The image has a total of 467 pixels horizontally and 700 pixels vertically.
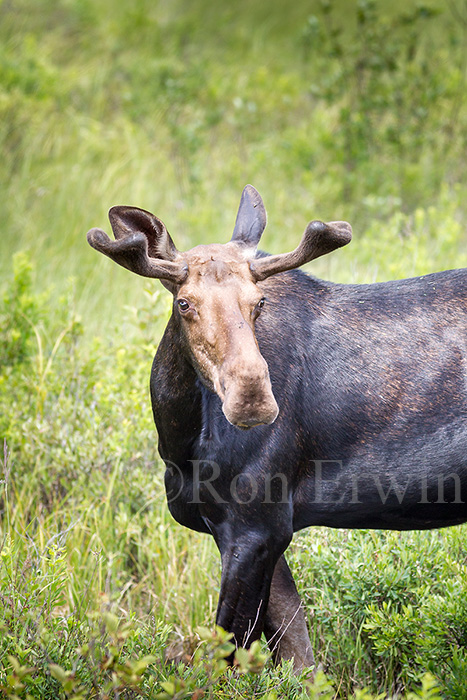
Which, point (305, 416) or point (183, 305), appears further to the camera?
point (305, 416)

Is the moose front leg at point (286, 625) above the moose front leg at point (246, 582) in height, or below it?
below

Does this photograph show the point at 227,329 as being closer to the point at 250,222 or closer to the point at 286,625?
the point at 250,222

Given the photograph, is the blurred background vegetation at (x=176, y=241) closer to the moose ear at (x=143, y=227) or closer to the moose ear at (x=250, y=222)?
the moose ear at (x=250, y=222)

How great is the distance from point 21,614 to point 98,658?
491 mm

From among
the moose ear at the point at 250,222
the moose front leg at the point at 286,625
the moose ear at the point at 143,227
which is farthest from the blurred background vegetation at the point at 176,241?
the moose ear at the point at 143,227

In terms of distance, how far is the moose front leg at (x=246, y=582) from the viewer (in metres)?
2.95

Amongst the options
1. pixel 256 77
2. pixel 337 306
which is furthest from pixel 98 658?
pixel 256 77

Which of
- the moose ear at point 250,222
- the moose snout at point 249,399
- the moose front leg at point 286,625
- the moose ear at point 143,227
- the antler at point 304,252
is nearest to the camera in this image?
the moose snout at point 249,399

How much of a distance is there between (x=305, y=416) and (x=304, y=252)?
0.67m

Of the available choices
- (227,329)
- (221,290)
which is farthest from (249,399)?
(221,290)

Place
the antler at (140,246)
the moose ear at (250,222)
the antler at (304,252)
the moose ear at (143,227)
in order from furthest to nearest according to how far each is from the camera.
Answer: the moose ear at (250,222) < the moose ear at (143,227) < the antler at (304,252) < the antler at (140,246)

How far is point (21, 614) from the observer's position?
2.85 metres

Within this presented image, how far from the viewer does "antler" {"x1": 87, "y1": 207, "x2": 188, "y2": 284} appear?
2.70m

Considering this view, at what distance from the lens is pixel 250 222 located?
325 cm
